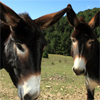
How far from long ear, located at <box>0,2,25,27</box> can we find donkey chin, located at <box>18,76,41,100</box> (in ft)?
2.75

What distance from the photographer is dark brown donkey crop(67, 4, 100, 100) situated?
9.25ft

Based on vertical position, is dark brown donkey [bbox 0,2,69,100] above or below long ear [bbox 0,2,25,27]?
below

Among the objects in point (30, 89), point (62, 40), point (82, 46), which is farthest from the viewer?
point (62, 40)

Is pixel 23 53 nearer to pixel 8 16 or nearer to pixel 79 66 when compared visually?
pixel 8 16

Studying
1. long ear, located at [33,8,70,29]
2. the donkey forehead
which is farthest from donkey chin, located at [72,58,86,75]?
long ear, located at [33,8,70,29]

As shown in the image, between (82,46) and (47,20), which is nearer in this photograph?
(47,20)

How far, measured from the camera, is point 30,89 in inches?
58.0

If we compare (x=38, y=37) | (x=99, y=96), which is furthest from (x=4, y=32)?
(x=99, y=96)

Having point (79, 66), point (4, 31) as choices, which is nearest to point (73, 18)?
point (79, 66)

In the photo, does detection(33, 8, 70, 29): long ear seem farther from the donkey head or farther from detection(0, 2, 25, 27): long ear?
the donkey head

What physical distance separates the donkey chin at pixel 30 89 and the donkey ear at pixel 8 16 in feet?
2.75

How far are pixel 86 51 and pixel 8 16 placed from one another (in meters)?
2.14

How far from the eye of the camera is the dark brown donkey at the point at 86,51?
2.82 meters

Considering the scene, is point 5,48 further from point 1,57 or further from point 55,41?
point 55,41
